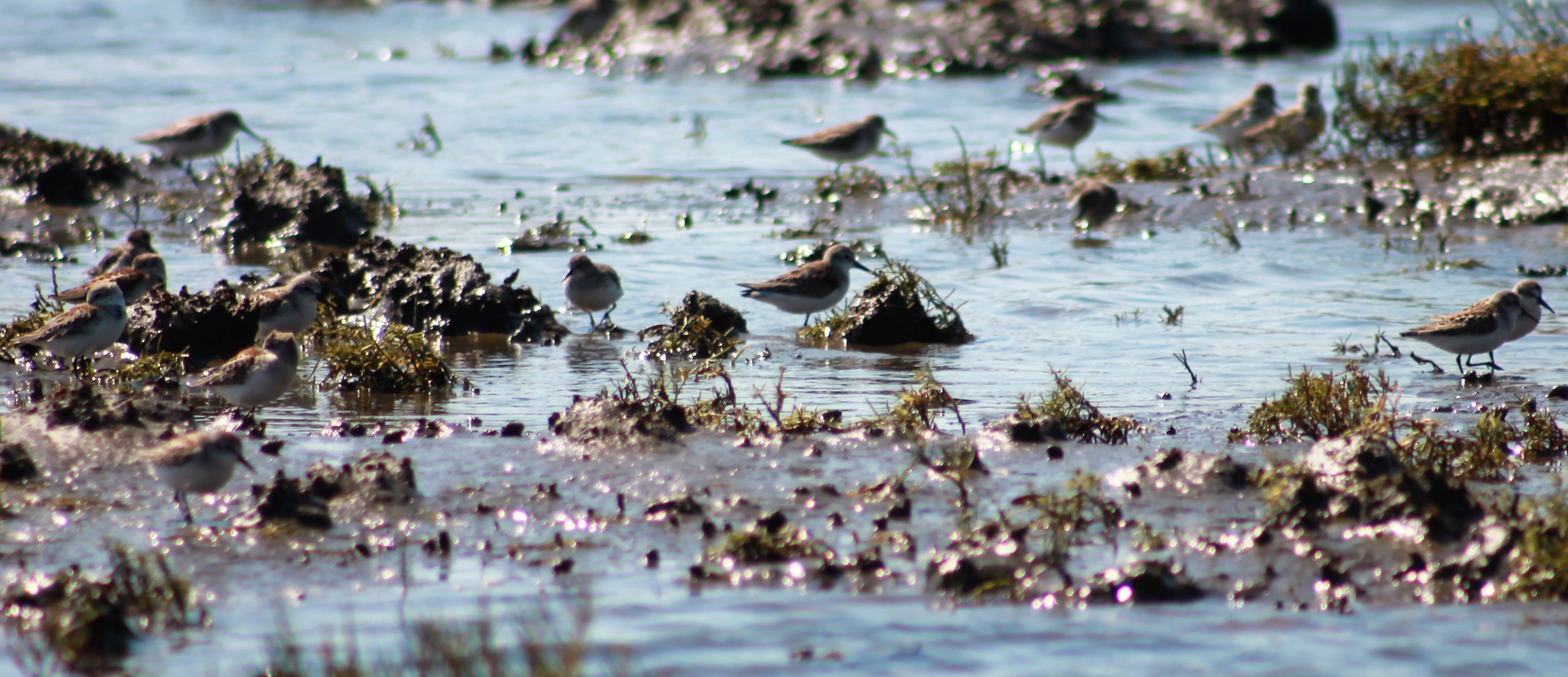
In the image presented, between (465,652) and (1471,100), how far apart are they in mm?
15184

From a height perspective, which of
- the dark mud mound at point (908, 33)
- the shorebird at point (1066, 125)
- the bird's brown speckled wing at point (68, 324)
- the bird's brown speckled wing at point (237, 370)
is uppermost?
the dark mud mound at point (908, 33)

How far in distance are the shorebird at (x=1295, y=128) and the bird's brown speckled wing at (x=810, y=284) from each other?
907cm

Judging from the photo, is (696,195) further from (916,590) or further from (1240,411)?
(916,590)

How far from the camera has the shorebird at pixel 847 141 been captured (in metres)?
18.5

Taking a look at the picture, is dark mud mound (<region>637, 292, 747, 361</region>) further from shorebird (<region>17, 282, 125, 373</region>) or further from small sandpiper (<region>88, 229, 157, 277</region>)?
small sandpiper (<region>88, 229, 157, 277</region>)

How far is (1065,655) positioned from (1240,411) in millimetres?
3985

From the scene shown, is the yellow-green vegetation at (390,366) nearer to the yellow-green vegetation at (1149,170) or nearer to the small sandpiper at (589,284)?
the small sandpiper at (589,284)

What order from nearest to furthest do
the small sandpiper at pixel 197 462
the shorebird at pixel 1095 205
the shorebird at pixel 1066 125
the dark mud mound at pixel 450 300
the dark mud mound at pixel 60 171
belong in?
the small sandpiper at pixel 197 462
the dark mud mound at pixel 450 300
the shorebird at pixel 1095 205
the dark mud mound at pixel 60 171
the shorebird at pixel 1066 125

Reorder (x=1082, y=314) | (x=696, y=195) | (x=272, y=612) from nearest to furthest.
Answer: (x=272, y=612), (x=1082, y=314), (x=696, y=195)

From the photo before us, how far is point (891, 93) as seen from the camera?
90.8 feet

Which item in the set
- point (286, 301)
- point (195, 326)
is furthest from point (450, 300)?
point (195, 326)

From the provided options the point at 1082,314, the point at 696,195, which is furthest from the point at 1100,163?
the point at 1082,314

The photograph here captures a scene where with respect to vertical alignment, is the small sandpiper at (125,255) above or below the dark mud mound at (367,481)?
above

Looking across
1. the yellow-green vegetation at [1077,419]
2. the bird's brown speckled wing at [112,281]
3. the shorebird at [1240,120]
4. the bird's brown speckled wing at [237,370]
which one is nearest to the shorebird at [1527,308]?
the yellow-green vegetation at [1077,419]
